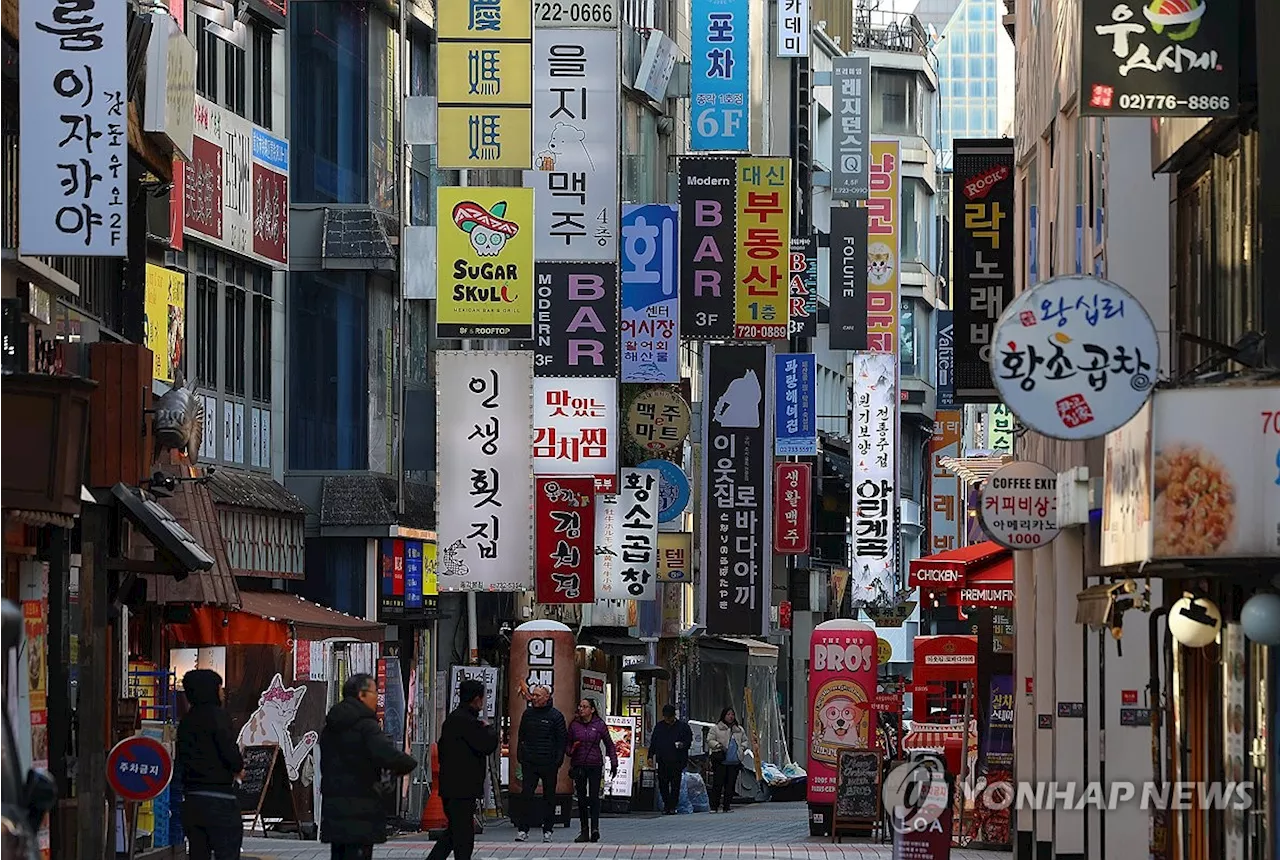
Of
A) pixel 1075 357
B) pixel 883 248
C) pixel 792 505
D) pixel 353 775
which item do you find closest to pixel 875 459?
pixel 883 248

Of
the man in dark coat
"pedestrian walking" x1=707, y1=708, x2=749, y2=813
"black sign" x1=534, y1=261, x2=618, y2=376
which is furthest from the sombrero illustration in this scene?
the man in dark coat

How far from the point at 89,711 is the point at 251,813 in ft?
26.8

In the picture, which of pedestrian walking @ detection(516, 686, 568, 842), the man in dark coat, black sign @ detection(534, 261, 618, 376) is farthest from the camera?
black sign @ detection(534, 261, 618, 376)

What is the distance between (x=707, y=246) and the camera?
4519 centimetres

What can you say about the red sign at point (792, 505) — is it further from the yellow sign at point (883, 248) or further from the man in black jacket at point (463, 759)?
the man in black jacket at point (463, 759)

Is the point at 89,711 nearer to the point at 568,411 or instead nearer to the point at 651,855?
the point at 651,855

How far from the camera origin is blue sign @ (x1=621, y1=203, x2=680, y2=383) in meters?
A: 43.8

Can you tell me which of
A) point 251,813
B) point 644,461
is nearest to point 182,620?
point 251,813

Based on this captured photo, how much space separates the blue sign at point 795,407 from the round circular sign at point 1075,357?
44.4 metres

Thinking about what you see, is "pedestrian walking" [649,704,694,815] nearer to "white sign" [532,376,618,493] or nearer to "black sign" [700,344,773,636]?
"black sign" [700,344,773,636]

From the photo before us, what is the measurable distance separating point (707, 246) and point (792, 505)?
18158 mm

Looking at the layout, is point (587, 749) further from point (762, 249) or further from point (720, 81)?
point (720, 81)

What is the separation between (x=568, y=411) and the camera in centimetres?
3716

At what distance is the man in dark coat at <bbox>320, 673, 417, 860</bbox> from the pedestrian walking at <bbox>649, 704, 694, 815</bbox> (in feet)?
73.6
